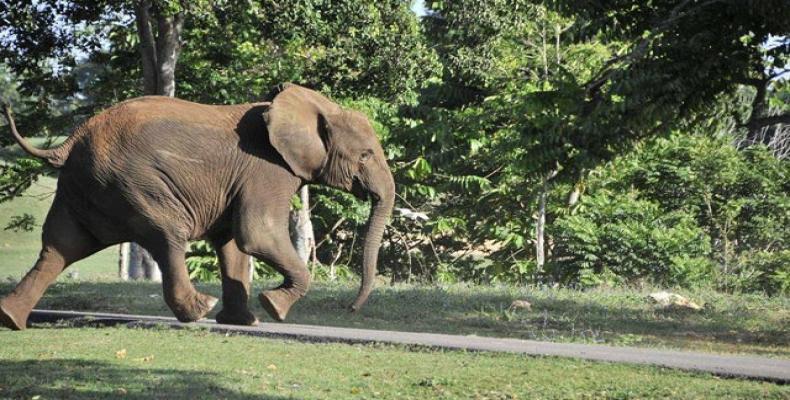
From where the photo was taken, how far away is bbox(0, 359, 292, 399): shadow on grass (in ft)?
27.9

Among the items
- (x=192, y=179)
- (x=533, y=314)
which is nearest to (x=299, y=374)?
(x=192, y=179)

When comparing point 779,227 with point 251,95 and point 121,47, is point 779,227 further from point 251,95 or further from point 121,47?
point 121,47

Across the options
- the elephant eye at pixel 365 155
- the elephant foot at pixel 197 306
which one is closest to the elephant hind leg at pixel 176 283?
the elephant foot at pixel 197 306

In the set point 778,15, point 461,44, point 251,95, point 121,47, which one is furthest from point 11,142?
point 778,15

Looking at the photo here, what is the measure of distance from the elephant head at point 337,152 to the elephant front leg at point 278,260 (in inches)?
24.9

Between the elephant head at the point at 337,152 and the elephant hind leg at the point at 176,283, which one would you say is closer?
the elephant hind leg at the point at 176,283

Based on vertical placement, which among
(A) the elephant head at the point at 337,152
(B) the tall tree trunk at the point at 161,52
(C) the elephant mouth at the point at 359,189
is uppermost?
(B) the tall tree trunk at the point at 161,52

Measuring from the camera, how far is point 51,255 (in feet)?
39.7

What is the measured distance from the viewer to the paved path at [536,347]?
35.9 feet

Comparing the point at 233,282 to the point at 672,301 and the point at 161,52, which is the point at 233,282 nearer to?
the point at 672,301

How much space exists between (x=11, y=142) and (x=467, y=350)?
46.4 ft

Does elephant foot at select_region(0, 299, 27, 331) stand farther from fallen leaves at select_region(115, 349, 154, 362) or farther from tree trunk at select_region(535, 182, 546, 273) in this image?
tree trunk at select_region(535, 182, 546, 273)

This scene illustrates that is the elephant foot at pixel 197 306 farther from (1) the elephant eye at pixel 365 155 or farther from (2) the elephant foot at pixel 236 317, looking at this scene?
(1) the elephant eye at pixel 365 155

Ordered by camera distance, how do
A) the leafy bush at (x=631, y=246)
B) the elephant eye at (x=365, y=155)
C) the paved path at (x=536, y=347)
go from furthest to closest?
the leafy bush at (x=631, y=246) < the elephant eye at (x=365, y=155) < the paved path at (x=536, y=347)
